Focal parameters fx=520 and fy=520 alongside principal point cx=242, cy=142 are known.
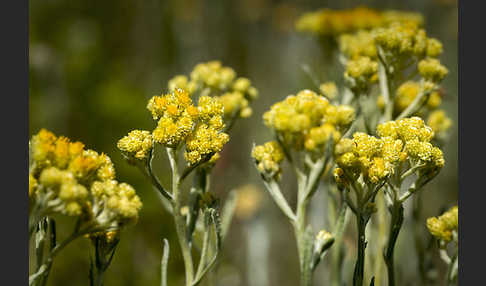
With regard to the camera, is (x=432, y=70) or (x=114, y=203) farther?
(x=432, y=70)

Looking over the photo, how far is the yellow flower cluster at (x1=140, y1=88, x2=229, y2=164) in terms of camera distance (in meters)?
1.36

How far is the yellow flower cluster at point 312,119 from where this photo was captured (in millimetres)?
1239

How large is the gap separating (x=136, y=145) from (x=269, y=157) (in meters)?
0.37

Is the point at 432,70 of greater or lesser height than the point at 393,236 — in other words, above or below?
above

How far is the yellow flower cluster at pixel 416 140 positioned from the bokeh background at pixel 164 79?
4.15 ft

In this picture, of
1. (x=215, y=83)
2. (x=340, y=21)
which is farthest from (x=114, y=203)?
(x=340, y=21)

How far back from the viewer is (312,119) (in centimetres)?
128

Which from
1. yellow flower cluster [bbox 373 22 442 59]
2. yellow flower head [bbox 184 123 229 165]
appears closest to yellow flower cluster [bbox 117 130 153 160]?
yellow flower head [bbox 184 123 229 165]

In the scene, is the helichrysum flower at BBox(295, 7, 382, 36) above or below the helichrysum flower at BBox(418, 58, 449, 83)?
above

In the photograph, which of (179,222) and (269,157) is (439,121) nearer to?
(269,157)

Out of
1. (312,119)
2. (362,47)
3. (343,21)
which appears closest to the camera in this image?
(312,119)

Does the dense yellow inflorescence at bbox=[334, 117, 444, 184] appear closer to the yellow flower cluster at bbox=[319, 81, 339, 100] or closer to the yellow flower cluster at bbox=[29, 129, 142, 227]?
the yellow flower cluster at bbox=[29, 129, 142, 227]

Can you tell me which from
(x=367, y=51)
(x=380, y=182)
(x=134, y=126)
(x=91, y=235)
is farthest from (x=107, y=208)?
(x=134, y=126)

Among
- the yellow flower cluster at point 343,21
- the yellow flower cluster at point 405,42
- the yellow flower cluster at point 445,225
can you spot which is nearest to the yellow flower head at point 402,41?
the yellow flower cluster at point 405,42
